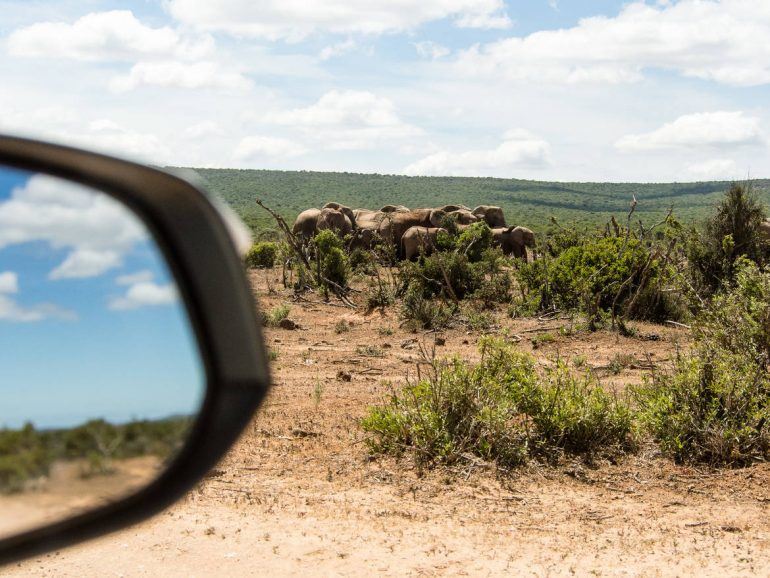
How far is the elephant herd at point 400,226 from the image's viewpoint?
30.0m

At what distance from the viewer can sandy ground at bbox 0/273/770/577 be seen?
5066mm

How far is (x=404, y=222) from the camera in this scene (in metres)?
31.7

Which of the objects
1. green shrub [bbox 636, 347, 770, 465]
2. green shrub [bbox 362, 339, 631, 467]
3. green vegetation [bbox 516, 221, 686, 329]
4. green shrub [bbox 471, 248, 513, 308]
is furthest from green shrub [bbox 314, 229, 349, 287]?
green shrub [bbox 636, 347, 770, 465]

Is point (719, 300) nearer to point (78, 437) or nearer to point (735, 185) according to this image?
point (78, 437)

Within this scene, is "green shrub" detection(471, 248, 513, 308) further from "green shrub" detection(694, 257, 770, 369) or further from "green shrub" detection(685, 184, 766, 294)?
"green shrub" detection(694, 257, 770, 369)

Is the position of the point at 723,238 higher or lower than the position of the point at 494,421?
higher

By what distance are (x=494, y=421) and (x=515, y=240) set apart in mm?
24527

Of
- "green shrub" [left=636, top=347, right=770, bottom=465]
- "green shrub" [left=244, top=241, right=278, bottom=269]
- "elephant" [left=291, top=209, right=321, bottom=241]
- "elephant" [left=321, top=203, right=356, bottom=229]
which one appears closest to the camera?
"green shrub" [left=636, top=347, right=770, bottom=465]

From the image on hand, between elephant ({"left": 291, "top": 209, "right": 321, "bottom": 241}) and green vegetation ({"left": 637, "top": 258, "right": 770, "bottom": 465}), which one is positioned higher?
elephant ({"left": 291, "top": 209, "right": 321, "bottom": 241})

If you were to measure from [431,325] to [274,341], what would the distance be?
2863 mm

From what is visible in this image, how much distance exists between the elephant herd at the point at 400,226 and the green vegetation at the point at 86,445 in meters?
27.2

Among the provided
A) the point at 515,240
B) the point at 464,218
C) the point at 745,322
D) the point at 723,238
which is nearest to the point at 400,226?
the point at 464,218

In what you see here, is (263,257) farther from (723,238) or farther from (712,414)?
(712,414)

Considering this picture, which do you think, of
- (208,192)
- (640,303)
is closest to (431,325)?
(640,303)
